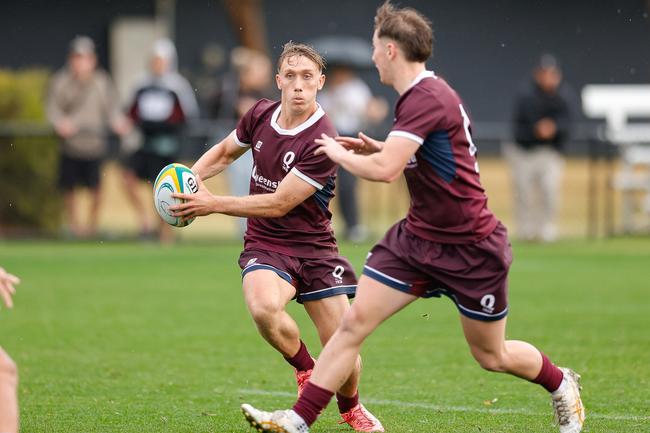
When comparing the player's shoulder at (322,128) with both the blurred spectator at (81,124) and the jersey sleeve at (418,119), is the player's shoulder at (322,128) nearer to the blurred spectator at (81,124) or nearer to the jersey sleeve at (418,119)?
the jersey sleeve at (418,119)

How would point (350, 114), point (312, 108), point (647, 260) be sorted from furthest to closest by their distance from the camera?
point (350, 114)
point (647, 260)
point (312, 108)

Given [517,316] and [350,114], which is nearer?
[517,316]

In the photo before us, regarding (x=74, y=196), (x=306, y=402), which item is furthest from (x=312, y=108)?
(x=74, y=196)

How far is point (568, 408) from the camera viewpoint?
6145 millimetres

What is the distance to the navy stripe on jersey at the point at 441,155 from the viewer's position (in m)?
5.78

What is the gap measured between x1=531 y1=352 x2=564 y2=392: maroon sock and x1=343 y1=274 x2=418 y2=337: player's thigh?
82 centimetres

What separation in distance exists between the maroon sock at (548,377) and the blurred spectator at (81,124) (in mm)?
11896

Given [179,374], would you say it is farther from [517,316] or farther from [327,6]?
[327,6]

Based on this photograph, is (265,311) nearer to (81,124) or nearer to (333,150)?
(333,150)

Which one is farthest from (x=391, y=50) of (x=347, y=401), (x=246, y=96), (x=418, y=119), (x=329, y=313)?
(x=246, y=96)

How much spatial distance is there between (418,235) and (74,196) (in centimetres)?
1207

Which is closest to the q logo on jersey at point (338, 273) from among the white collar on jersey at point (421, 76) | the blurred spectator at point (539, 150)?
the white collar on jersey at point (421, 76)

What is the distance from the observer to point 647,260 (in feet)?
50.8

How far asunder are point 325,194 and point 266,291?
0.70 m
